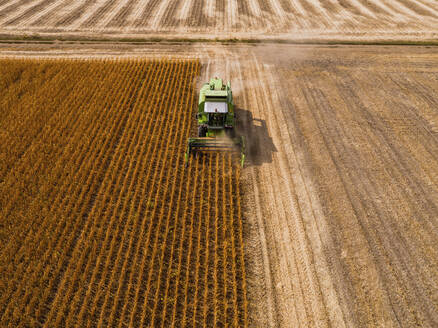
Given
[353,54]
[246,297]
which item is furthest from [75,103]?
[353,54]

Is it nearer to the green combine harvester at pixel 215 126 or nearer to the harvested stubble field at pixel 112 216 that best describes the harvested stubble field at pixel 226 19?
the harvested stubble field at pixel 112 216

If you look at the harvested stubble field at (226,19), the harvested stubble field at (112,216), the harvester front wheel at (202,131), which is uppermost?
the harvested stubble field at (226,19)

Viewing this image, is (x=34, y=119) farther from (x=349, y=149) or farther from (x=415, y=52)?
(x=415, y=52)

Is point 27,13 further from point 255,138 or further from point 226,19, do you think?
point 255,138

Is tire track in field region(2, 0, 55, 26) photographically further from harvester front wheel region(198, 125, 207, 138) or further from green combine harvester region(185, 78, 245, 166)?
harvester front wheel region(198, 125, 207, 138)

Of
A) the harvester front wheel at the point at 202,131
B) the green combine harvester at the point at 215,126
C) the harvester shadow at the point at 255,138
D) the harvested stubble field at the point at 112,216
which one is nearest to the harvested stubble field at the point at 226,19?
the harvested stubble field at the point at 112,216

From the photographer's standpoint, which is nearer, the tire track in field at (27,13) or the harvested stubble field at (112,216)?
the harvested stubble field at (112,216)

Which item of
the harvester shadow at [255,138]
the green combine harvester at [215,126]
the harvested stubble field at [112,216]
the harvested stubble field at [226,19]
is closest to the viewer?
the harvested stubble field at [112,216]
